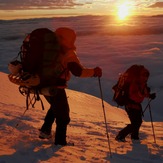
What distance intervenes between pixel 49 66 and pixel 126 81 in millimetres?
1730

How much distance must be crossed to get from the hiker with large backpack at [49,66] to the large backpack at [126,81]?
1124 mm

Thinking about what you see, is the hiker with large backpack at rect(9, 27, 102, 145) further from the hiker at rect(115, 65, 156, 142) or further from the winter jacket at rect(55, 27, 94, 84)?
the hiker at rect(115, 65, 156, 142)

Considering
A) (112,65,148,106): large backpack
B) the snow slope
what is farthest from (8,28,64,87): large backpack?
(112,65,148,106): large backpack

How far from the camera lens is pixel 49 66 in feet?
12.5

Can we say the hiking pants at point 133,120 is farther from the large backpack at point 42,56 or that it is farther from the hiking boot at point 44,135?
the large backpack at point 42,56

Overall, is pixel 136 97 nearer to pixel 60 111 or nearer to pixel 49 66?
pixel 60 111

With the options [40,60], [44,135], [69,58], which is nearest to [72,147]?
[44,135]

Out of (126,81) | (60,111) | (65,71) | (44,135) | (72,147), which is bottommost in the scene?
(72,147)

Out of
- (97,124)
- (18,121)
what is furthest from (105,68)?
(18,121)

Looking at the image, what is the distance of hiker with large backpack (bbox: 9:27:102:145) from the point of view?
12.3 feet

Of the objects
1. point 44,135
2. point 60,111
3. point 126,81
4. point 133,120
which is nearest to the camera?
point 60,111

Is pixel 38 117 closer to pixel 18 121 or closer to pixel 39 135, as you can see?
pixel 18 121

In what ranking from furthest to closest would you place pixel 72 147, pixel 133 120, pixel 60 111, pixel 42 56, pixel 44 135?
pixel 133 120, pixel 44 135, pixel 72 147, pixel 60 111, pixel 42 56

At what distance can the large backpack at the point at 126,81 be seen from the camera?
16.7 ft
